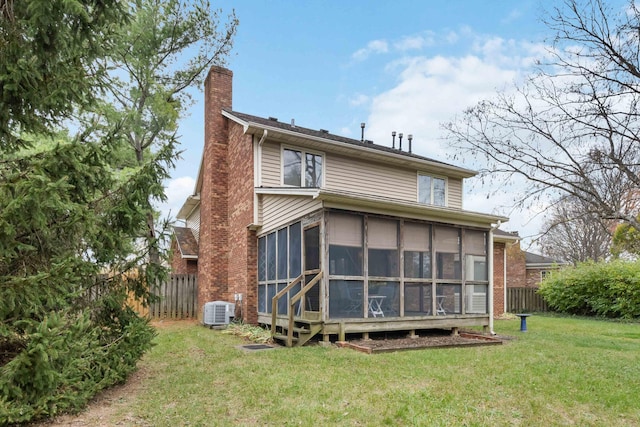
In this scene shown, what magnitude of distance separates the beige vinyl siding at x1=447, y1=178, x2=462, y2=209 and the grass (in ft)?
26.7

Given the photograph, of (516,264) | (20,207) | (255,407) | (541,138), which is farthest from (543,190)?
(516,264)

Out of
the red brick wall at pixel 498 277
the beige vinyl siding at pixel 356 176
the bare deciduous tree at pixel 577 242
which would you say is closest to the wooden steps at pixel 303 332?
the beige vinyl siding at pixel 356 176

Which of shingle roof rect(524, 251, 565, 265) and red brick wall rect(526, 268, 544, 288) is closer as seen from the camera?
red brick wall rect(526, 268, 544, 288)

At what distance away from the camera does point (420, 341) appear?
9.88 metres

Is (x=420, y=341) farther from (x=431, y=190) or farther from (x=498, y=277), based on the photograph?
(x=498, y=277)

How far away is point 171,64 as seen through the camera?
64.7 ft

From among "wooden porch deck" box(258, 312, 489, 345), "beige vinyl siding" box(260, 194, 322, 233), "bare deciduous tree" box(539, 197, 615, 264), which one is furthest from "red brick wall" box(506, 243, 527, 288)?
"beige vinyl siding" box(260, 194, 322, 233)

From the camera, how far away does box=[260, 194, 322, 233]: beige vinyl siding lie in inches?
392

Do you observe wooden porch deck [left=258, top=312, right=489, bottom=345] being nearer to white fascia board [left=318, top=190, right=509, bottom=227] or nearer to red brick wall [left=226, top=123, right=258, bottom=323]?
red brick wall [left=226, top=123, right=258, bottom=323]

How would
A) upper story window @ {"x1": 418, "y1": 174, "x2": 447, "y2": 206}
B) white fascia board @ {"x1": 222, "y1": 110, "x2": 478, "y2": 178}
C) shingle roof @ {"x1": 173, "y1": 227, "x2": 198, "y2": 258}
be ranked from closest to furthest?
1. white fascia board @ {"x1": 222, "y1": 110, "x2": 478, "y2": 178}
2. upper story window @ {"x1": 418, "y1": 174, "x2": 447, "y2": 206}
3. shingle roof @ {"x1": 173, "y1": 227, "x2": 198, "y2": 258}

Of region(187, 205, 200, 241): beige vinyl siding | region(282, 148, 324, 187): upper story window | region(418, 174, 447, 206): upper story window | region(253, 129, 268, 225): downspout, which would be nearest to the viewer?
region(253, 129, 268, 225): downspout

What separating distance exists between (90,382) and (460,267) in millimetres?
8560

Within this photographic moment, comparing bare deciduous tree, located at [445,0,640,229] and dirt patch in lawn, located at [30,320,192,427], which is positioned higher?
bare deciduous tree, located at [445,0,640,229]

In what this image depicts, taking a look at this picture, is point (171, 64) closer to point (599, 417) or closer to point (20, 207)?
point (20, 207)
